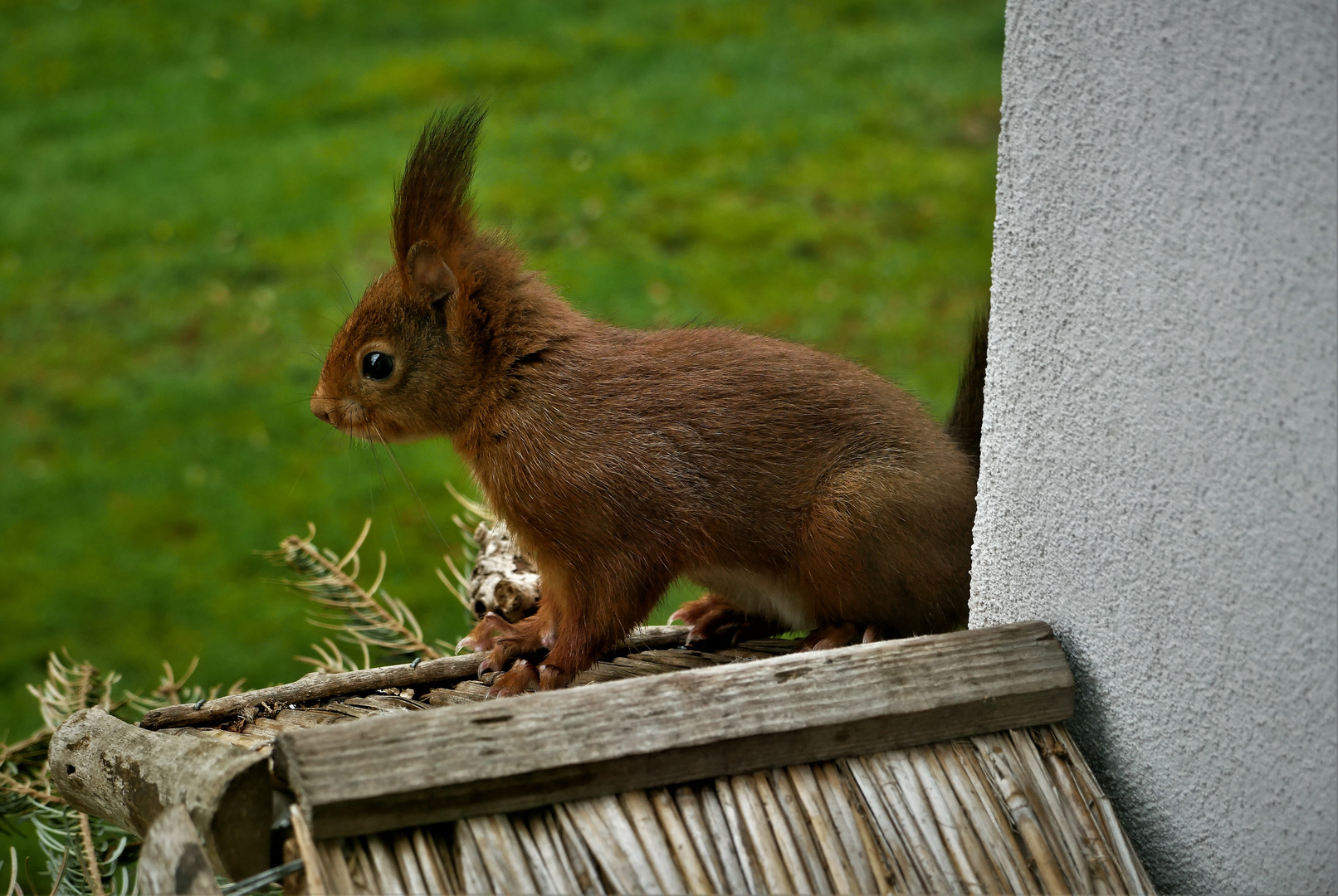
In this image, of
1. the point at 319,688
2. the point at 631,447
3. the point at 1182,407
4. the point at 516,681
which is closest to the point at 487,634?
the point at 516,681

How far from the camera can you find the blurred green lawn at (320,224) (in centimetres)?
585

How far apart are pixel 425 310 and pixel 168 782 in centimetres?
116

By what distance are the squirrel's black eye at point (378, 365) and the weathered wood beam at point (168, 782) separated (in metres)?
0.82

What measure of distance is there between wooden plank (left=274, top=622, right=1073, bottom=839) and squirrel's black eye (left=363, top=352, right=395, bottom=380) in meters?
1.07

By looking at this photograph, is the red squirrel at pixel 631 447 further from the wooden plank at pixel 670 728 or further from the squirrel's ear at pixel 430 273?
the wooden plank at pixel 670 728

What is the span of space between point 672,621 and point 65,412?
15.8 ft

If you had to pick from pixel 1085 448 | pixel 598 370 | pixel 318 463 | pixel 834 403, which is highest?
pixel 318 463

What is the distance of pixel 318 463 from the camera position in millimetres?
6340

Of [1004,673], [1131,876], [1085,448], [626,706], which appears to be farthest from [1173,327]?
[626,706]

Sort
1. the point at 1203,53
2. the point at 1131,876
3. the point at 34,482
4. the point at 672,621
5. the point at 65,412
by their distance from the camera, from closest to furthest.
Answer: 1. the point at 1203,53
2. the point at 1131,876
3. the point at 672,621
4. the point at 34,482
5. the point at 65,412

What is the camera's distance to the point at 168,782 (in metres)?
1.78

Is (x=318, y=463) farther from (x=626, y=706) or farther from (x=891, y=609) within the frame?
(x=626, y=706)

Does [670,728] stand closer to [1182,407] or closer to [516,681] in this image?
[516,681]

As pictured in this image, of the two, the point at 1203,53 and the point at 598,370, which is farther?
the point at 598,370
